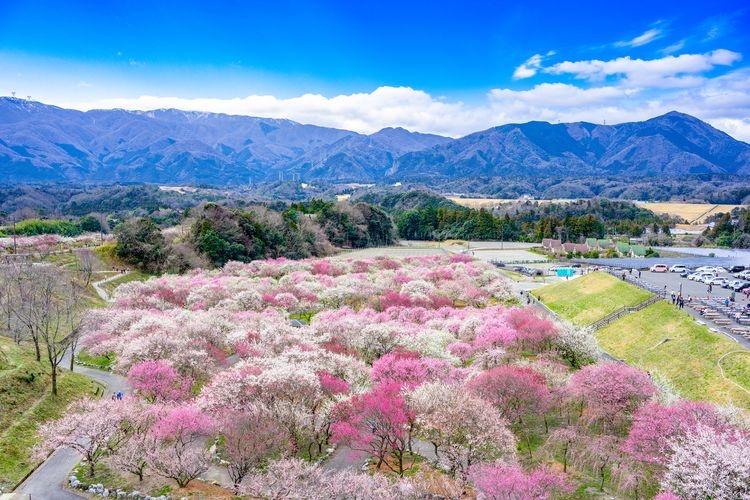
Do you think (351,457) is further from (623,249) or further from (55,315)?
(623,249)

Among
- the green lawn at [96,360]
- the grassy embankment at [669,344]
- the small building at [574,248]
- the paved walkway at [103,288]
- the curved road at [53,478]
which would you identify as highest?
the grassy embankment at [669,344]

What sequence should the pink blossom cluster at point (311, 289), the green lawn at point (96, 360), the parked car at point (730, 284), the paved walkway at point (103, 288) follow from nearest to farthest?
1. the green lawn at point (96, 360)
2. the pink blossom cluster at point (311, 289)
3. the paved walkway at point (103, 288)
4. the parked car at point (730, 284)

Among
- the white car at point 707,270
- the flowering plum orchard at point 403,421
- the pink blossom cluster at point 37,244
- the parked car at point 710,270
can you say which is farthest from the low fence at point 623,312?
the pink blossom cluster at point 37,244

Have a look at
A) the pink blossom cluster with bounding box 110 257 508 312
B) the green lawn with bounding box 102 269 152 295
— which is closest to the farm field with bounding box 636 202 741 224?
the pink blossom cluster with bounding box 110 257 508 312

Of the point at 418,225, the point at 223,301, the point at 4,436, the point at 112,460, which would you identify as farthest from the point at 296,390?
the point at 418,225

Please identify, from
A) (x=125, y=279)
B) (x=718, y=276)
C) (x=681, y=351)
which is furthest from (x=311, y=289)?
(x=718, y=276)

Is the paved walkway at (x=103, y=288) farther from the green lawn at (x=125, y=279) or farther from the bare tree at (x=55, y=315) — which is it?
the bare tree at (x=55, y=315)

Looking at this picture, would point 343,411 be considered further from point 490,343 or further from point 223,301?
point 223,301
